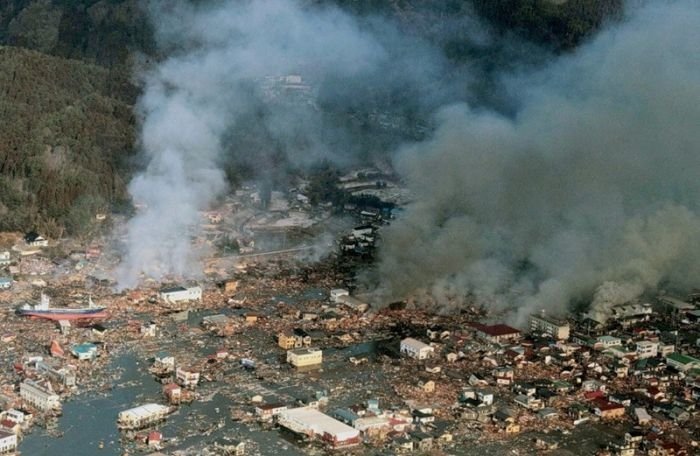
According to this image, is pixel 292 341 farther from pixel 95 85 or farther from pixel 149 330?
pixel 95 85

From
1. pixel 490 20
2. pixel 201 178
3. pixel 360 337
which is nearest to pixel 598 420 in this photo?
pixel 360 337

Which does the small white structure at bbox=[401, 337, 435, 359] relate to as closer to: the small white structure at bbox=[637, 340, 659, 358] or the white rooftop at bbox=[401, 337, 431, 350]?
the white rooftop at bbox=[401, 337, 431, 350]

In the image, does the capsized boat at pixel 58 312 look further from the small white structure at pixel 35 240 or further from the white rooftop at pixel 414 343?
the white rooftop at pixel 414 343

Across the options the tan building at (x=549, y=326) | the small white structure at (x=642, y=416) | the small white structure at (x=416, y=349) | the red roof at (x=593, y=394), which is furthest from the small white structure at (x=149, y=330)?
the small white structure at (x=642, y=416)

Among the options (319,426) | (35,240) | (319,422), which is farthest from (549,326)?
(35,240)

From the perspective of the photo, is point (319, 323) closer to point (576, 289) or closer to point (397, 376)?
point (397, 376)

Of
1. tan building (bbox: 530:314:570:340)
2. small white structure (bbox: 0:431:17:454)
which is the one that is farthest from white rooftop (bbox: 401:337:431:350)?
small white structure (bbox: 0:431:17:454)
